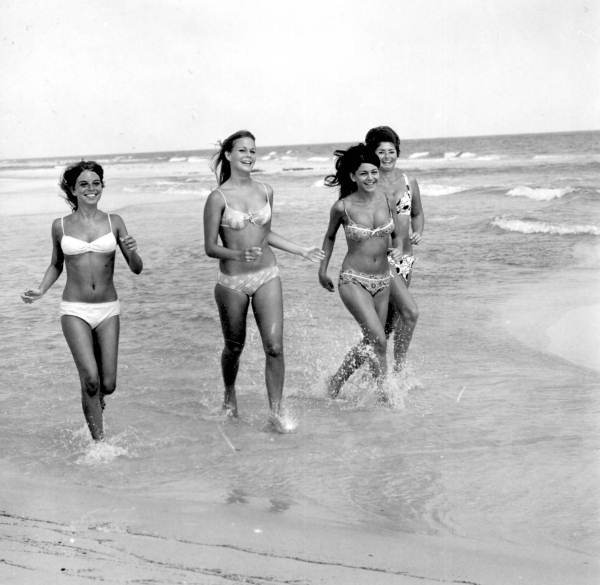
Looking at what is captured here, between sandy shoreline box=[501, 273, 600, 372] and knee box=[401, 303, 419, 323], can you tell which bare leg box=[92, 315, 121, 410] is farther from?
sandy shoreline box=[501, 273, 600, 372]

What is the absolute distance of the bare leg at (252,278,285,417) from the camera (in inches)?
212

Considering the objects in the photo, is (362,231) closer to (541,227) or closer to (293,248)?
(293,248)

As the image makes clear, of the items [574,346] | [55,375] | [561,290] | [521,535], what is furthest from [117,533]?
[561,290]

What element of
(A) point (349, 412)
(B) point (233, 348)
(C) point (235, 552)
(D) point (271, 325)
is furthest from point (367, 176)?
(C) point (235, 552)

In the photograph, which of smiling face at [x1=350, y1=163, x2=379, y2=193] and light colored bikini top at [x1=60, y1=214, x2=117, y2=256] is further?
smiling face at [x1=350, y1=163, x2=379, y2=193]

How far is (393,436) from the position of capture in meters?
5.31

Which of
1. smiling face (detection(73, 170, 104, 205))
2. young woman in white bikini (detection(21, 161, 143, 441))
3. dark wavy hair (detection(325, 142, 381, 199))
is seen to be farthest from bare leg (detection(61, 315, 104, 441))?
dark wavy hair (detection(325, 142, 381, 199))

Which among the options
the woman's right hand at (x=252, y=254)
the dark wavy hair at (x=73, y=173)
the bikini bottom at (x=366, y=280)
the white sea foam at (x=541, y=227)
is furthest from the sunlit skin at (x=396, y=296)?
the white sea foam at (x=541, y=227)

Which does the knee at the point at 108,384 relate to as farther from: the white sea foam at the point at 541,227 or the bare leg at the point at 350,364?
the white sea foam at the point at 541,227

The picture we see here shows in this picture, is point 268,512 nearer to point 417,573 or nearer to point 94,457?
point 417,573

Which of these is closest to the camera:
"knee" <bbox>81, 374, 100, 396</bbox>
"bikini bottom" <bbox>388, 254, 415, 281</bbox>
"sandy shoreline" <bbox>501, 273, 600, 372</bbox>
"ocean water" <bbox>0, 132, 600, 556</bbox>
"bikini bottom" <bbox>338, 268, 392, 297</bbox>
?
"ocean water" <bbox>0, 132, 600, 556</bbox>

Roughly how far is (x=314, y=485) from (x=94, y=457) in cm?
141

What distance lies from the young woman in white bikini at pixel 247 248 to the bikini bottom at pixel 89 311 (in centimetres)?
76

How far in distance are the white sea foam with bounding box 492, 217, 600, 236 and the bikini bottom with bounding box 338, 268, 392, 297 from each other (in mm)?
11445
